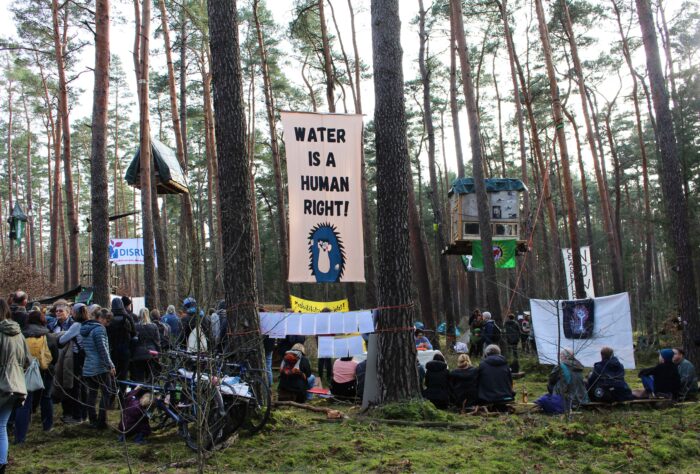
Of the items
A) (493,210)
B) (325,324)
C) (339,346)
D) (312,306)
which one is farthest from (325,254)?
(493,210)

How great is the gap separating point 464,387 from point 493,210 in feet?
30.1

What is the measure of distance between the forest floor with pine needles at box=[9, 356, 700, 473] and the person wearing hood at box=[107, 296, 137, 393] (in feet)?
2.68

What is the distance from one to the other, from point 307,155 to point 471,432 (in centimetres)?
432

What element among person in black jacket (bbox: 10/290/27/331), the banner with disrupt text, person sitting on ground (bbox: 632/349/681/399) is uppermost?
person in black jacket (bbox: 10/290/27/331)

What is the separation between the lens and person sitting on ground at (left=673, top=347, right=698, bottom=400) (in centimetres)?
980

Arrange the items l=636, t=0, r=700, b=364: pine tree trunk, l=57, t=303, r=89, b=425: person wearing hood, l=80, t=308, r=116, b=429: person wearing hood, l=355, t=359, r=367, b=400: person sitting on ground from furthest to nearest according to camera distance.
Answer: l=636, t=0, r=700, b=364: pine tree trunk < l=355, t=359, r=367, b=400: person sitting on ground < l=57, t=303, r=89, b=425: person wearing hood < l=80, t=308, r=116, b=429: person wearing hood

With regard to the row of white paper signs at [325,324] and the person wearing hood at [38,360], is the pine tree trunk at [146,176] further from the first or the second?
the person wearing hood at [38,360]

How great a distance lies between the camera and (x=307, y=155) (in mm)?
8672

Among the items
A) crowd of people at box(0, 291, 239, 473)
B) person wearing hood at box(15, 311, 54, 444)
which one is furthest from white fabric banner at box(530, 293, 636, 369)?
person wearing hood at box(15, 311, 54, 444)

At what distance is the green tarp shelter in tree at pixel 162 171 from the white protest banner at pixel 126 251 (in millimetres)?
9660

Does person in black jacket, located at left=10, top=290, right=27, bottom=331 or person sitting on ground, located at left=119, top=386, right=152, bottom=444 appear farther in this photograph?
person in black jacket, located at left=10, top=290, right=27, bottom=331

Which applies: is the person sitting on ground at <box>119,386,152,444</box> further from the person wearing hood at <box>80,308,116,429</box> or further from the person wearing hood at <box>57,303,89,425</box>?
the person wearing hood at <box>57,303,89,425</box>

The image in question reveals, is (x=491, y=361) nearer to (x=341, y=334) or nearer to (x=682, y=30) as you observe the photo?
(x=341, y=334)

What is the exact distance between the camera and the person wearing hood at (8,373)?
5.53m
